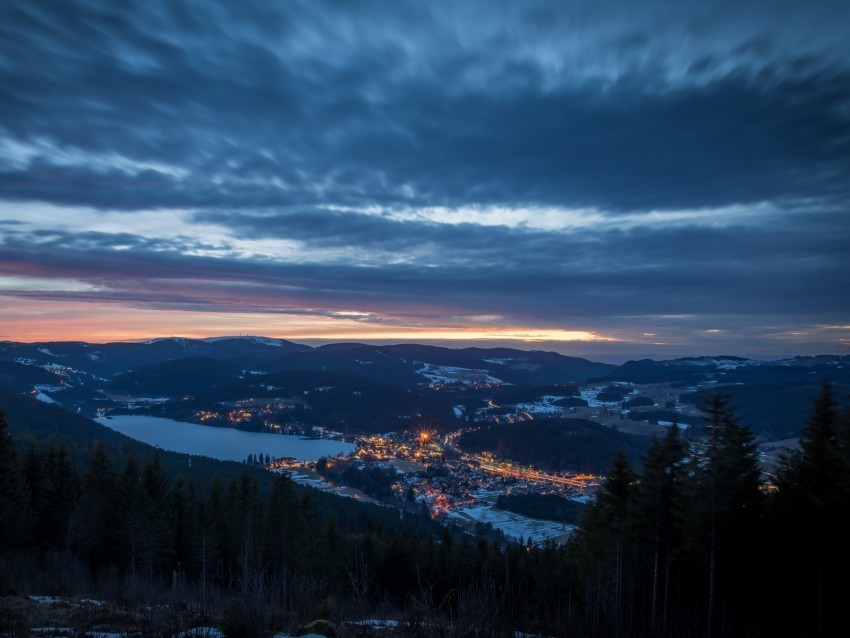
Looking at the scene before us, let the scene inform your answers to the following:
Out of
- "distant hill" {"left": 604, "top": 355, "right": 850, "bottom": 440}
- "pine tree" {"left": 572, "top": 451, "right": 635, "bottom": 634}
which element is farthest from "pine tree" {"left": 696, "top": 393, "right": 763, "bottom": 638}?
"distant hill" {"left": 604, "top": 355, "right": 850, "bottom": 440}

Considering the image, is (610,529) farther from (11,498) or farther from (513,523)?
(513,523)

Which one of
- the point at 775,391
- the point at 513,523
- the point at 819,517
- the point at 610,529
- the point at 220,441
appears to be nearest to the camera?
the point at 819,517

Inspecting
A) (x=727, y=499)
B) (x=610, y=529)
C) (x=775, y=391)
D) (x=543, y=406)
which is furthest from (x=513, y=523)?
(x=543, y=406)

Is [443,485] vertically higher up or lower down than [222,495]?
lower down

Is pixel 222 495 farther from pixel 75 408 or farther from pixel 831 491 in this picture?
pixel 75 408

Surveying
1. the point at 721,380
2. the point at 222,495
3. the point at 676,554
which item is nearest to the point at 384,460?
the point at 222,495

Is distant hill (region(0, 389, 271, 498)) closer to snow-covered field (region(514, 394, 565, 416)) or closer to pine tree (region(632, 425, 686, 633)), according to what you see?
pine tree (region(632, 425, 686, 633))

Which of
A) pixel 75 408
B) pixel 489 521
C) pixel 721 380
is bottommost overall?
pixel 75 408
